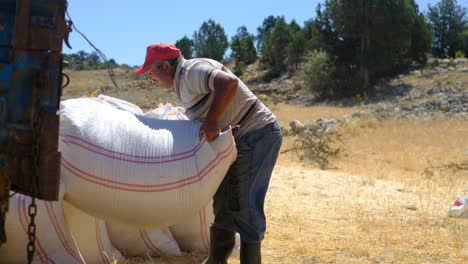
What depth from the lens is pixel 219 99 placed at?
124 inches

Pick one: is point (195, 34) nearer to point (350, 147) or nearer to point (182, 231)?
point (350, 147)

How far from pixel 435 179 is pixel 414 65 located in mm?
26777

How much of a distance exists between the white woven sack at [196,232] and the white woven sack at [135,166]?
0.68 metres

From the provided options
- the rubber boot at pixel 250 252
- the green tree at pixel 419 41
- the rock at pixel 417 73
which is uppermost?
the green tree at pixel 419 41

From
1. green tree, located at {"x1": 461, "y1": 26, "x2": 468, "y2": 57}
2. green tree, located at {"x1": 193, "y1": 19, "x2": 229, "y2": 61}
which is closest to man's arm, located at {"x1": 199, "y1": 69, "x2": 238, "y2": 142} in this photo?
green tree, located at {"x1": 461, "y1": 26, "x2": 468, "y2": 57}

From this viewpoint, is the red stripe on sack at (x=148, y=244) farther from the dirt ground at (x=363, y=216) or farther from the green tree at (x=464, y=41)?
the green tree at (x=464, y=41)

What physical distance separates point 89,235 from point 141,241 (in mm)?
438

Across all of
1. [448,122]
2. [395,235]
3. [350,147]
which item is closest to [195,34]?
[448,122]

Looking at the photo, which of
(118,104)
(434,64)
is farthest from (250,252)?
(434,64)

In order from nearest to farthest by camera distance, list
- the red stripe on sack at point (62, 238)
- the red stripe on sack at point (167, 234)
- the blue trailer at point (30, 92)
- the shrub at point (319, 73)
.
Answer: the blue trailer at point (30, 92)
the red stripe on sack at point (62, 238)
the red stripe on sack at point (167, 234)
the shrub at point (319, 73)

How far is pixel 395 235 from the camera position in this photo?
4.95 m

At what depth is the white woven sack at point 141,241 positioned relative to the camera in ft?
12.1

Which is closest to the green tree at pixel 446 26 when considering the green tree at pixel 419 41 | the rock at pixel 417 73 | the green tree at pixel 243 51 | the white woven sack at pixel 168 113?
the green tree at pixel 419 41

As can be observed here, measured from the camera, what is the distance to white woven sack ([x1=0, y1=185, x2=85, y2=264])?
124 inches
